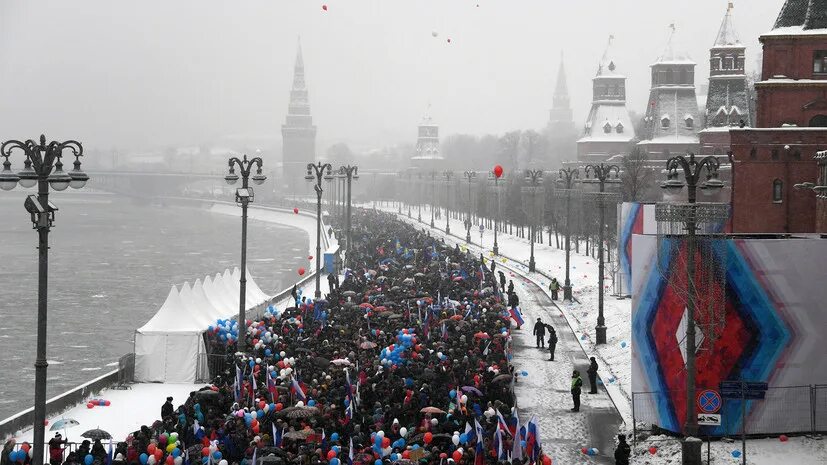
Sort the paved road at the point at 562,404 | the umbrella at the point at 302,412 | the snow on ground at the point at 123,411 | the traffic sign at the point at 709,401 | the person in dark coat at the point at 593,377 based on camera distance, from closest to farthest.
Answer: the umbrella at the point at 302,412
the traffic sign at the point at 709,401
the paved road at the point at 562,404
the snow on ground at the point at 123,411
the person in dark coat at the point at 593,377

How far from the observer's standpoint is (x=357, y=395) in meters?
19.8

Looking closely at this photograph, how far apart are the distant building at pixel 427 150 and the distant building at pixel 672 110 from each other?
332 ft

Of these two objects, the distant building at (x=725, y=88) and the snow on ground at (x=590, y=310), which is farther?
the distant building at (x=725, y=88)

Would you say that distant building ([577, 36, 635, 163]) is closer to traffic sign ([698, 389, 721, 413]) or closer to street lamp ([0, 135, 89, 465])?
traffic sign ([698, 389, 721, 413])

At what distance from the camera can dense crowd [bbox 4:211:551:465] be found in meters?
16.5

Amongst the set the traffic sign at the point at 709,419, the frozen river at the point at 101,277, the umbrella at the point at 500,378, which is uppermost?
the umbrella at the point at 500,378

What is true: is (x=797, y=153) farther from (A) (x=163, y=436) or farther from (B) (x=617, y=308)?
(A) (x=163, y=436)

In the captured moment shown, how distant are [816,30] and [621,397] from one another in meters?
17.3

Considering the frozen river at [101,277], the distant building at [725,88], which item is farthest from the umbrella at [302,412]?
the distant building at [725,88]

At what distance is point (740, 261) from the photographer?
1956 cm

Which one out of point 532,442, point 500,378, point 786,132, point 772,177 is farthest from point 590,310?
point 532,442

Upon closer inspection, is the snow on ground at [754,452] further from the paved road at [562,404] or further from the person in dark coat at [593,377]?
the person in dark coat at [593,377]

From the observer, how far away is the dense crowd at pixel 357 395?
1647 centimetres

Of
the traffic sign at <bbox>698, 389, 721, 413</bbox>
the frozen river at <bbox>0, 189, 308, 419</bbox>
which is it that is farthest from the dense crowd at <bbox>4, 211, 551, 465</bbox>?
the frozen river at <bbox>0, 189, 308, 419</bbox>
